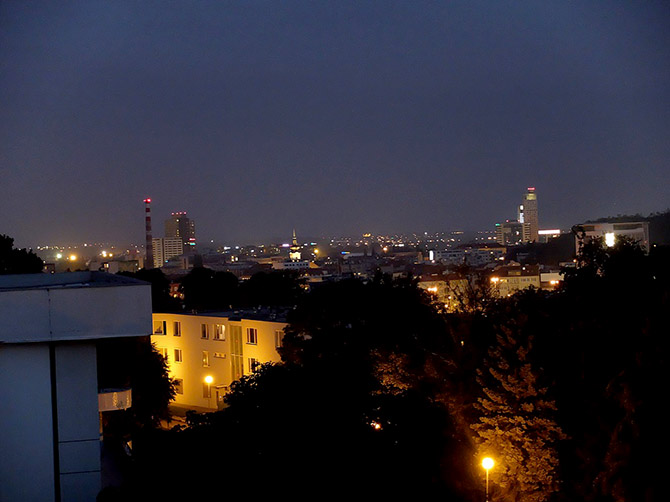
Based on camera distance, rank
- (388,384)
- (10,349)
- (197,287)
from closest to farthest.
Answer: (10,349)
(388,384)
(197,287)

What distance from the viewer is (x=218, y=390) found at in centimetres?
1712

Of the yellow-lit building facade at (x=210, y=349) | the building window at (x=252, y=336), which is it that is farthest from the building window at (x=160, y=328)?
the building window at (x=252, y=336)

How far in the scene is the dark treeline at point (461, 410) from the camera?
557 centimetres

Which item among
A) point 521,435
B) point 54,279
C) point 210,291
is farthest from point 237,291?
point 54,279

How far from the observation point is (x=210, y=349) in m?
17.5

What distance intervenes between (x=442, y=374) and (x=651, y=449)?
10.6 feet

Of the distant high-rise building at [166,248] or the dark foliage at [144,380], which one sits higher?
the distant high-rise building at [166,248]

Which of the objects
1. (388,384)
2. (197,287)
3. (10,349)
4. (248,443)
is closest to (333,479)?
(248,443)

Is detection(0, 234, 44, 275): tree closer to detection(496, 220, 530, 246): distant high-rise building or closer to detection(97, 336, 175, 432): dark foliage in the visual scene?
detection(97, 336, 175, 432): dark foliage

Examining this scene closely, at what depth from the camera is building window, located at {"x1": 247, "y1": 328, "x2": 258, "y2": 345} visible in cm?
1627

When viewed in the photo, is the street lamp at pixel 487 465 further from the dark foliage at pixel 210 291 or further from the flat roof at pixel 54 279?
the dark foliage at pixel 210 291

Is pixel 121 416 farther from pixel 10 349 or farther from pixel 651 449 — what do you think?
pixel 651 449

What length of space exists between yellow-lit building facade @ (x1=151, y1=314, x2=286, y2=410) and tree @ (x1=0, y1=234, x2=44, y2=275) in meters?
3.55

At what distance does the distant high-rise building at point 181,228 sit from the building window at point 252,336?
134m
